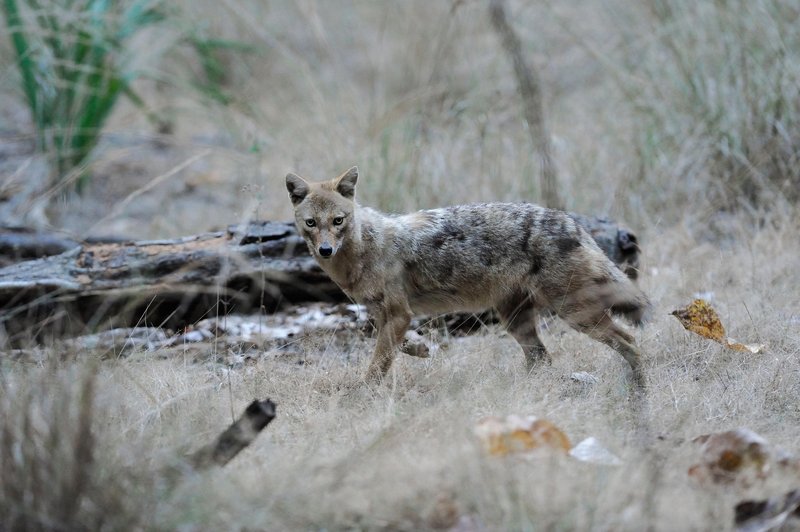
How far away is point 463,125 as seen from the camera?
31.6 feet

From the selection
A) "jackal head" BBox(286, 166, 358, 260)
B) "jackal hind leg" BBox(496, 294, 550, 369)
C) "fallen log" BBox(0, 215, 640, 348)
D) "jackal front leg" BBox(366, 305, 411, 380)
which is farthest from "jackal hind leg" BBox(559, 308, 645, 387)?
"jackal head" BBox(286, 166, 358, 260)

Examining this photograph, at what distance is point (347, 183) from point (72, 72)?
5.10 meters

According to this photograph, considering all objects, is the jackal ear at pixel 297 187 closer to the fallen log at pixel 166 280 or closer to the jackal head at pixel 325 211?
the jackal head at pixel 325 211

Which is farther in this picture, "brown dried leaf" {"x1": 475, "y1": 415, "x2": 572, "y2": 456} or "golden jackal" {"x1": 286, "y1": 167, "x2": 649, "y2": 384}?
"golden jackal" {"x1": 286, "y1": 167, "x2": 649, "y2": 384}

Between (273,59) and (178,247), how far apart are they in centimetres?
937

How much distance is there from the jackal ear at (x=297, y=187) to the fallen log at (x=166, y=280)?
454 millimetres

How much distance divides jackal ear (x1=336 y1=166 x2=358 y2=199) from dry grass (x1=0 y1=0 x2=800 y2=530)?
26.1 inches

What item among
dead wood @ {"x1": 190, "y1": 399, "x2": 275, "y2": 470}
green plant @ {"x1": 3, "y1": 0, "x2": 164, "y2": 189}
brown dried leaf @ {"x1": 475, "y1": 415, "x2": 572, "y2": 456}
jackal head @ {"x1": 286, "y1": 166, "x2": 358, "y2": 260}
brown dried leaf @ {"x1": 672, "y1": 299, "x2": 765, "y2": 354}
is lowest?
brown dried leaf @ {"x1": 672, "y1": 299, "x2": 765, "y2": 354}

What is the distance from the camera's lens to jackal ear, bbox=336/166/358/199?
5652mm

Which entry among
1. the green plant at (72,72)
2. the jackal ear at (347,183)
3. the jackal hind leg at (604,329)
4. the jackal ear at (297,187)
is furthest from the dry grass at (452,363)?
the green plant at (72,72)

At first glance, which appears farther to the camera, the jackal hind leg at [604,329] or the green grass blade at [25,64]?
the green grass blade at [25,64]

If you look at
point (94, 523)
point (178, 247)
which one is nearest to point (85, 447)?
point (94, 523)

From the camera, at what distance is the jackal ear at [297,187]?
18.4 ft

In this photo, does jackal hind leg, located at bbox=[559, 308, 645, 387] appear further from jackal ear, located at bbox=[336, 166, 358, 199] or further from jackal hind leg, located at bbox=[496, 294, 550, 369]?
jackal ear, located at bbox=[336, 166, 358, 199]
